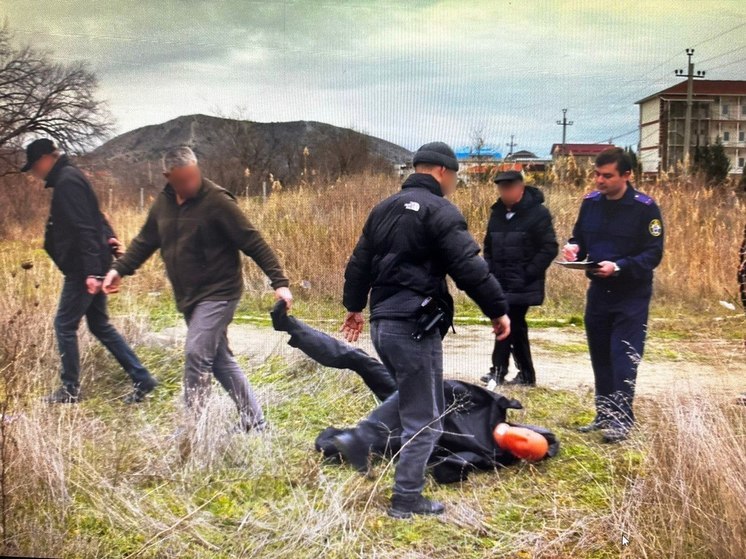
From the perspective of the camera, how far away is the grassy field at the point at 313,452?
2.92 meters

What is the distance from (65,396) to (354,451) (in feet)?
4.63

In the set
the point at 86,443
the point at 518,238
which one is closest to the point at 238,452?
the point at 86,443

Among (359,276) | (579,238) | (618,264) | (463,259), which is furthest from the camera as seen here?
(579,238)

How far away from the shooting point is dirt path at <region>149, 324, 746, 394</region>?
3.17 metres

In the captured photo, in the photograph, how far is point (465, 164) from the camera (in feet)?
10.9

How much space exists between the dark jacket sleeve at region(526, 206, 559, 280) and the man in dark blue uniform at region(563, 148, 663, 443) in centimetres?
8

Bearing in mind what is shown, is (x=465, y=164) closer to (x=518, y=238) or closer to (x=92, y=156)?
(x=518, y=238)

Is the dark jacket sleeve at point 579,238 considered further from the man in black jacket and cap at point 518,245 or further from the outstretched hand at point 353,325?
the outstretched hand at point 353,325

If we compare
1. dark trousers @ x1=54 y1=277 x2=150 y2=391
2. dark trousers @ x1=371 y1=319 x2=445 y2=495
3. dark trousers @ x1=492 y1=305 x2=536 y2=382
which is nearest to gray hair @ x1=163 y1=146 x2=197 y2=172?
dark trousers @ x1=54 y1=277 x2=150 y2=391

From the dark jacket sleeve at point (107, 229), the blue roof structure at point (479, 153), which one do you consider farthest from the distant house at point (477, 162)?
the dark jacket sleeve at point (107, 229)

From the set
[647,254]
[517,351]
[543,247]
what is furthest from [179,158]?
[647,254]

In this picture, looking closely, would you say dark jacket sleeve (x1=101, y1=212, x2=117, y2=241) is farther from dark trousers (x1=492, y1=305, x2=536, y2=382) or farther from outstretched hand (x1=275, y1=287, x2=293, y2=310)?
dark trousers (x1=492, y1=305, x2=536, y2=382)

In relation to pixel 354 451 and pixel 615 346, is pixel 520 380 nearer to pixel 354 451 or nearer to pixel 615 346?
pixel 615 346

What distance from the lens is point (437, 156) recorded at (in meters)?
3.14
